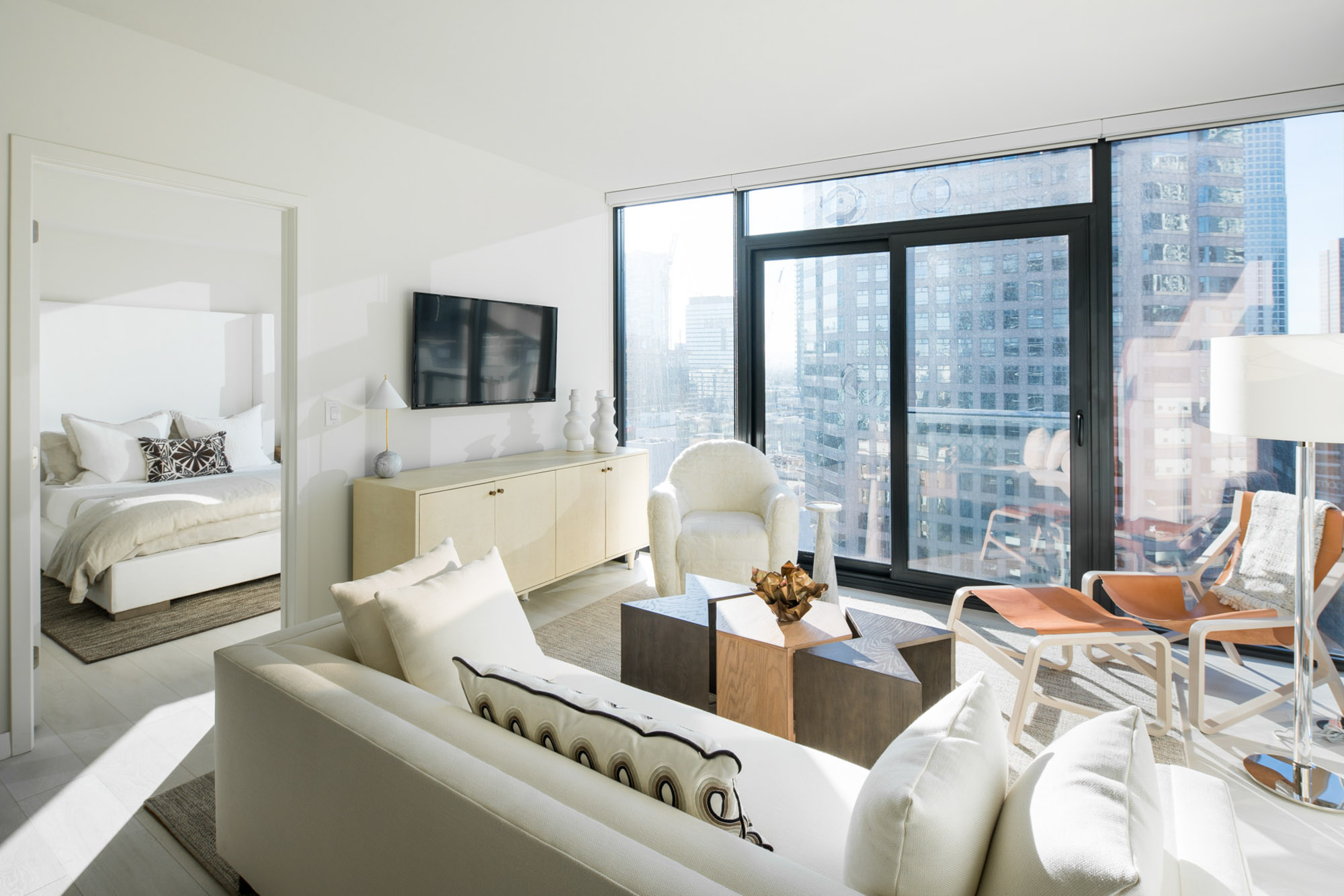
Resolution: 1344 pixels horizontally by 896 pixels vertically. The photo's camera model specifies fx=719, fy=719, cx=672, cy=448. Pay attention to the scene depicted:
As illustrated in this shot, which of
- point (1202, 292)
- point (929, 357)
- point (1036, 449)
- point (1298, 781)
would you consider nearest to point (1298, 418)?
point (1298, 781)

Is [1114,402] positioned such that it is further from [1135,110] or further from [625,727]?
[625,727]

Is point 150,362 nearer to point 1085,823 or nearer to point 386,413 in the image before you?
point 386,413

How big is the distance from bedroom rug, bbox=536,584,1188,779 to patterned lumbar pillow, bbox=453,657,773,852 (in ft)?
4.58

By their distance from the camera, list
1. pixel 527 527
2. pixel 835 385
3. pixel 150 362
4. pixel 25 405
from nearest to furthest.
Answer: pixel 25 405, pixel 527 527, pixel 835 385, pixel 150 362

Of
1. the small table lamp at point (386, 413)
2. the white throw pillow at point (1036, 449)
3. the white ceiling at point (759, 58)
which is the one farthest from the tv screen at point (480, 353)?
the white throw pillow at point (1036, 449)

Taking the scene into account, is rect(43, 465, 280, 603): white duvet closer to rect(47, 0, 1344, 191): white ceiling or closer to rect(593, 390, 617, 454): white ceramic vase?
rect(593, 390, 617, 454): white ceramic vase

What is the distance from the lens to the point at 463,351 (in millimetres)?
3959

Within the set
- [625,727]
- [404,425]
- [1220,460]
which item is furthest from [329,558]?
[1220,460]

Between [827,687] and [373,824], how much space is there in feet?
4.21

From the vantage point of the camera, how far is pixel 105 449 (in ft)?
15.2

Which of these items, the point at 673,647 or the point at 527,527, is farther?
the point at 527,527

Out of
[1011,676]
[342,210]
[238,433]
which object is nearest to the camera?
[1011,676]

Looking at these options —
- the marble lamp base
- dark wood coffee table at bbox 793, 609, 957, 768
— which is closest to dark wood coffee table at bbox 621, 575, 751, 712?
dark wood coffee table at bbox 793, 609, 957, 768

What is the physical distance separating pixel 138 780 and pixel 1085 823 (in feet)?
8.60
